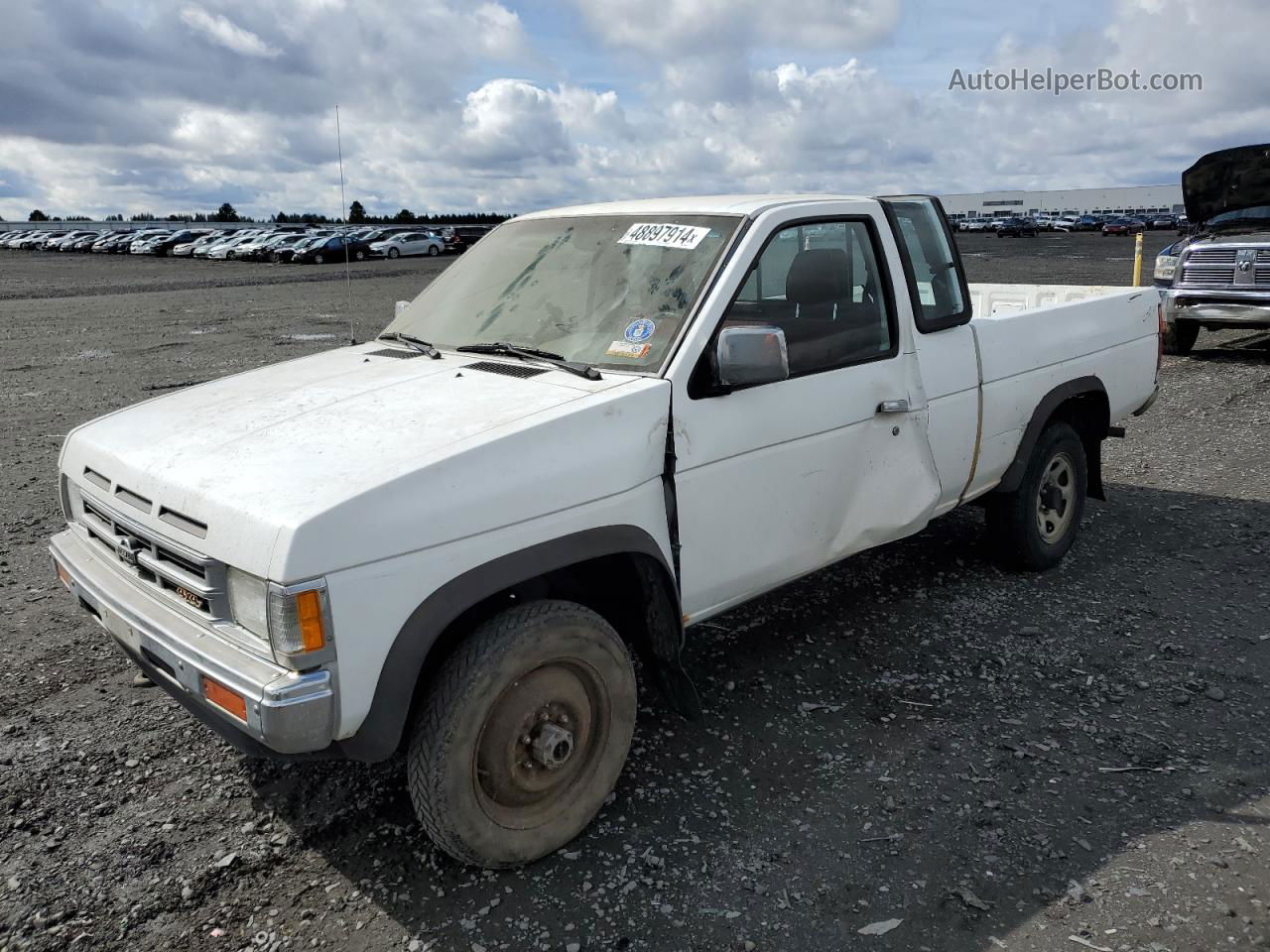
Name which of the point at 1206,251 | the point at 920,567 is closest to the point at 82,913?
the point at 920,567

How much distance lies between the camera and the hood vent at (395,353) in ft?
12.7

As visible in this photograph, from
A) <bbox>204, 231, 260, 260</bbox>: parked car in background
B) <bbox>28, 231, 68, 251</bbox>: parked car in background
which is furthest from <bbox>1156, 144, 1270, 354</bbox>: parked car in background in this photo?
<bbox>28, 231, 68, 251</bbox>: parked car in background

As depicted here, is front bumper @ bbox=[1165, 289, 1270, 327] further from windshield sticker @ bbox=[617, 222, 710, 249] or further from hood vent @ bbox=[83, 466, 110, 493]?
hood vent @ bbox=[83, 466, 110, 493]

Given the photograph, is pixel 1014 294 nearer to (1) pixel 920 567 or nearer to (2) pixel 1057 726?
(1) pixel 920 567

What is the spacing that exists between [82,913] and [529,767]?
1.37 meters

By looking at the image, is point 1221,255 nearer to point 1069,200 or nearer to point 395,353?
point 395,353

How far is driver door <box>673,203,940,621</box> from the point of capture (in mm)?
3350

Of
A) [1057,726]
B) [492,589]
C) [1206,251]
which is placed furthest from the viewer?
[1206,251]

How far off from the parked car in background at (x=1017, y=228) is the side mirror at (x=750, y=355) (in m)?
66.4

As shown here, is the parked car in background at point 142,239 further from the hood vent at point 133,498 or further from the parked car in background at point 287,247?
the hood vent at point 133,498

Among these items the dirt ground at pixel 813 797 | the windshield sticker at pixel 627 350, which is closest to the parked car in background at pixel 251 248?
the dirt ground at pixel 813 797

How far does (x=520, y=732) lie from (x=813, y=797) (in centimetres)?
114

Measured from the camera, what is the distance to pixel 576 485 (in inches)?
116

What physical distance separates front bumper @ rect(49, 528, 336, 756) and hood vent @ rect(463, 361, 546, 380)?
130 cm
